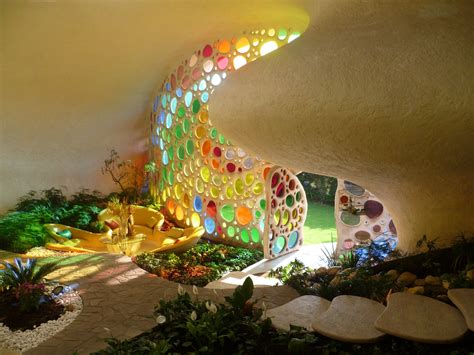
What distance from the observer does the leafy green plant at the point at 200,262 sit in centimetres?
607

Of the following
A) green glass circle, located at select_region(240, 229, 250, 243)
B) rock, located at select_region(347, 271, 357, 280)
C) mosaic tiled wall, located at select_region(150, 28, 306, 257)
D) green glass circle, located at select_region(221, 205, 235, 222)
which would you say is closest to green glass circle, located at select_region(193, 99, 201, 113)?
mosaic tiled wall, located at select_region(150, 28, 306, 257)

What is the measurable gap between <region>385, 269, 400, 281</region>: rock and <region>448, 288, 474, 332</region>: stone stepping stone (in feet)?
2.02

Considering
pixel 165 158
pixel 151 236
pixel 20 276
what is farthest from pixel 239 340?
pixel 165 158

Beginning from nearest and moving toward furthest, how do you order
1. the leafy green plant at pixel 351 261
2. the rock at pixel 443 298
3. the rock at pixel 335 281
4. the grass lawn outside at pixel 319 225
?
the rock at pixel 443 298
the rock at pixel 335 281
the leafy green plant at pixel 351 261
the grass lawn outside at pixel 319 225

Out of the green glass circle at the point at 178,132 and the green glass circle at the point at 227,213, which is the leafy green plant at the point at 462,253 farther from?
the green glass circle at the point at 178,132

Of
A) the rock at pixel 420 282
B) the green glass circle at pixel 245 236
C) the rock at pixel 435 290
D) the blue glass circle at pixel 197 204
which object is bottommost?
the rock at pixel 435 290

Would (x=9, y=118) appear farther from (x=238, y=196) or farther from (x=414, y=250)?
(x=414, y=250)

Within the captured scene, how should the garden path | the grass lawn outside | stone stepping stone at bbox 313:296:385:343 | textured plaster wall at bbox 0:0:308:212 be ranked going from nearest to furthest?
stone stepping stone at bbox 313:296:385:343 < the garden path < textured plaster wall at bbox 0:0:308:212 < the grass lawn outside

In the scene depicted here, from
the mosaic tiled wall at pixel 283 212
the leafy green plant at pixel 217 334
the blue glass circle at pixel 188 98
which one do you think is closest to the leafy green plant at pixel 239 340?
the leafy green plant at pixel 217 334

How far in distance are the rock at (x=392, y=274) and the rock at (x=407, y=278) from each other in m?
0.04

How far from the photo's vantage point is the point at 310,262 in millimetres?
6812

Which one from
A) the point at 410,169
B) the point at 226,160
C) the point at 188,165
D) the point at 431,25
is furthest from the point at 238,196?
the point at 431,25

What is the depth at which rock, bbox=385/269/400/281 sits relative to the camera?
359 centimetres

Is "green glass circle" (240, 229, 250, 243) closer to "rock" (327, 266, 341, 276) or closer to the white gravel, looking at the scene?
"rock" (327, 266, 341, 276)
